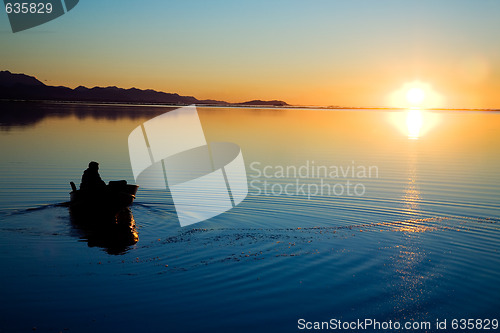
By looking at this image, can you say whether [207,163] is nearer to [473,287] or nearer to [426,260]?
[426,260]

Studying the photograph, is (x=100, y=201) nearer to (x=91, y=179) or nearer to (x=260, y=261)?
(x=91, y=179)

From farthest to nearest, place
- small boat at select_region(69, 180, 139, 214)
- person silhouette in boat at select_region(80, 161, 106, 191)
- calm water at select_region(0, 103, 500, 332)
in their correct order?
person silhouette in boat at select_region(80, 161, 106, 191) → small boat at select_region(69, 180, 139, 214) → calm water at select_region(0, 103, 500, 332)

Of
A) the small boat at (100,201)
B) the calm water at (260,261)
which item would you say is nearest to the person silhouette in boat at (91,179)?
the small boat at (100,201)

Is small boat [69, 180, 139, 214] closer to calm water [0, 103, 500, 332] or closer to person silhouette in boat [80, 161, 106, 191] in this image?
person silhouette in boat [80, 161, 106, 191]

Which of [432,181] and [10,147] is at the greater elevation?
[10,147]

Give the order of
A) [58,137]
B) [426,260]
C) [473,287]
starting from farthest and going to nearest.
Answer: [58,137] → [426,260] → [473,287]

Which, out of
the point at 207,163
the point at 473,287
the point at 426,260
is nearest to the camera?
the point at 473,287

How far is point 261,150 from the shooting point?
1951 inches

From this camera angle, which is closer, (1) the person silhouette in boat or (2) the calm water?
(2) the calm water

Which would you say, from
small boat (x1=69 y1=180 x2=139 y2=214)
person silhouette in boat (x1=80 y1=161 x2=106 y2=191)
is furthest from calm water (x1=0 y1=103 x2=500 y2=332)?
person silhouette in boat (x1=80 y1=161 x2=106 y2=191)

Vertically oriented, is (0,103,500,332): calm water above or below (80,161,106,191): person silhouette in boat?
below

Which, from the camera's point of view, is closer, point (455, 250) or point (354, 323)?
point (354, 323)

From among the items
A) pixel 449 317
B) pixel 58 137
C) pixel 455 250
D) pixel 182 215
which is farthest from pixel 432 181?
pixel 58 137

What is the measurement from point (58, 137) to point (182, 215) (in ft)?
129
